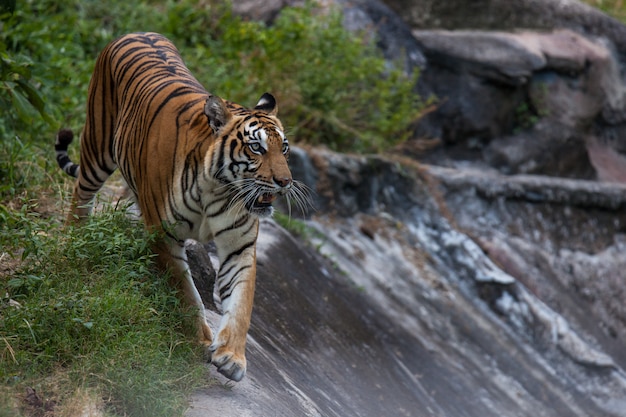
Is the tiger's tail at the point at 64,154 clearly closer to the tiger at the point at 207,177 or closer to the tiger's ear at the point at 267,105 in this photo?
the tiger at the point at 207,177

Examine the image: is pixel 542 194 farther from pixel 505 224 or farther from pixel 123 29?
pixel 123 29

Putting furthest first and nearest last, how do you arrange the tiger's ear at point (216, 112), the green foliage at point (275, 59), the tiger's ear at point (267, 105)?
the green foliage at point (275, 59) → the tiger's ear at point (267, 105) → the tiger's ear at point (216, 112)

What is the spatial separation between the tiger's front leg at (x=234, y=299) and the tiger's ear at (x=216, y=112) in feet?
1.49

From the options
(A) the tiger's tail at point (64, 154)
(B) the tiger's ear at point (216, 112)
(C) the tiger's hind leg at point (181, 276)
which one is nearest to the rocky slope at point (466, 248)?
(C) the tiger's hind leg at point (181, 276)

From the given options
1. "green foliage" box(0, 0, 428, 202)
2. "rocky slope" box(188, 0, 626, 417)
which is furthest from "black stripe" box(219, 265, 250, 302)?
"green foliage" box(0, 0, 428, 202)

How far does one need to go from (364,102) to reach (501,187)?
1.74 metres

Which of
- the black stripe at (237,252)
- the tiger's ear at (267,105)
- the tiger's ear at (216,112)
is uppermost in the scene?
the tiger's ear at (216,112)

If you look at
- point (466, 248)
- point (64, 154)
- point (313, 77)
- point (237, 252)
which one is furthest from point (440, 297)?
point (237, 252)

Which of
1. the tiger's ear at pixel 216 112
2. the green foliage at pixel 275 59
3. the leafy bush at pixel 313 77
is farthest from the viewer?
the leafy bush at pixel 313 77

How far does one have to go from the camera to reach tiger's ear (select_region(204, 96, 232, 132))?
153 inches

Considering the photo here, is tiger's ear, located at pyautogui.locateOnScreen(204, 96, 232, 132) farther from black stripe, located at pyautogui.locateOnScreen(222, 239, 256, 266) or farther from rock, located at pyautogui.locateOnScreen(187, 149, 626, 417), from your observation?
rock, located at pyautogui.locateOnScreen(187, 149, 626, 417)

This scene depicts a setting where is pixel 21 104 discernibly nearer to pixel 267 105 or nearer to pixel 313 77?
pixel 267 105

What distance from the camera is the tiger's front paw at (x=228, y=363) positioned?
148 inches

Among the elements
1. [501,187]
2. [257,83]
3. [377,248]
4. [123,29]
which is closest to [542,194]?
[501,187]
